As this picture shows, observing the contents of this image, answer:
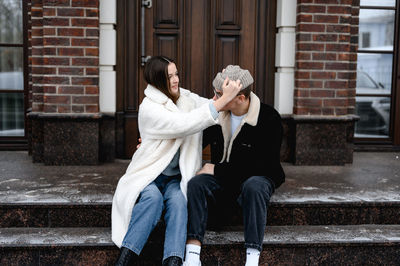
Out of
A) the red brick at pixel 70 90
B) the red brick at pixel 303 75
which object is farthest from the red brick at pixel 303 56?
the red brick at pixel 70 90

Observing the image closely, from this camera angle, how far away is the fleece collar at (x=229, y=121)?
129 inches

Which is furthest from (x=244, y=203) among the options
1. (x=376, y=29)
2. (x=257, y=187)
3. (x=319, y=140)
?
(x=376, y=29)

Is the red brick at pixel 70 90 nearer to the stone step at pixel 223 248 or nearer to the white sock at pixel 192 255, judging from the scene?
the stone step at pixel 223 248

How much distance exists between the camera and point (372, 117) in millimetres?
5973

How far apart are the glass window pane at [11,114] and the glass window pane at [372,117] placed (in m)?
4.06

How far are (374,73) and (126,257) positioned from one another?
4201 mm

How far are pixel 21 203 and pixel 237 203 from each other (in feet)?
4.96

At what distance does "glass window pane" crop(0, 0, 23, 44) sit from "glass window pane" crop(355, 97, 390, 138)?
164 inches

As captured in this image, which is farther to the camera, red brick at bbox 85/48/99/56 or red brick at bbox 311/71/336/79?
red brick at bbox 311/71/336/79

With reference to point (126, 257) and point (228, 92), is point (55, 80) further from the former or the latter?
point (126, 257)

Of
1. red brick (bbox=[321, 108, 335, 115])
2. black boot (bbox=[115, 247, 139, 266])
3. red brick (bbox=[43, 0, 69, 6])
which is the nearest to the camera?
black boot (bbox=[115, 247, 139, 266])

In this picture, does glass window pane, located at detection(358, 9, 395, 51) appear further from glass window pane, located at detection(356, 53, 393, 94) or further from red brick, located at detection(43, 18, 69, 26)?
red brick, located at detection(43, 18, 69, 26)

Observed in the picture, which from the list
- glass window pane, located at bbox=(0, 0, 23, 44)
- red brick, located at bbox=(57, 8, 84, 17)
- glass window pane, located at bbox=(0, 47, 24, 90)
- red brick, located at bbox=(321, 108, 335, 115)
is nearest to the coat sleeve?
red brick, located at bbox=(57, 8, 84, 17)

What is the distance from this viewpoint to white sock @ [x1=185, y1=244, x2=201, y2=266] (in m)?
2.97
